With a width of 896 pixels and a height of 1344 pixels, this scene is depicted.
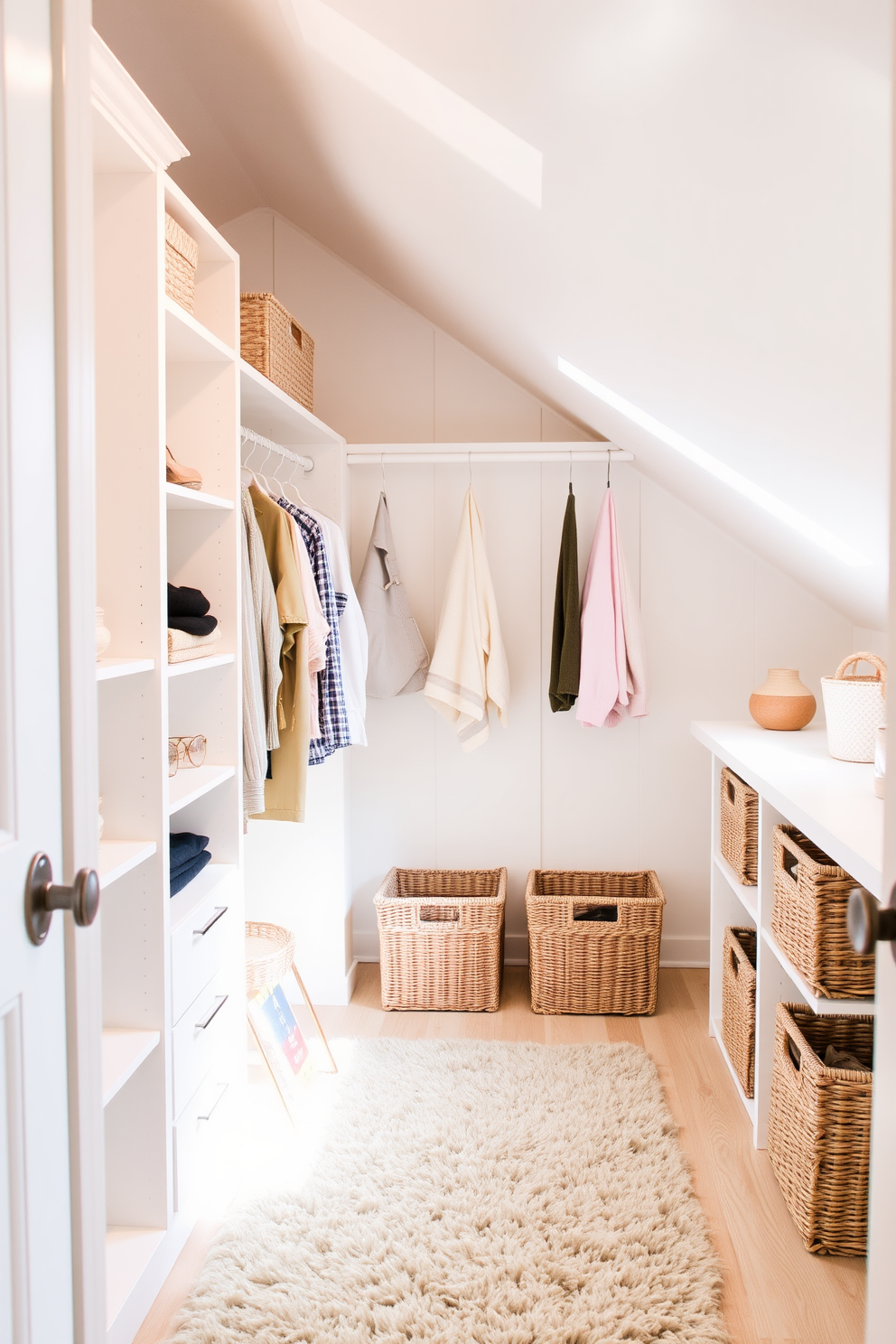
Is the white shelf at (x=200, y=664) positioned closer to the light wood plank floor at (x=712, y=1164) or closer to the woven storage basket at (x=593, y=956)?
the light wood plank floor at (x=712, y=1164)

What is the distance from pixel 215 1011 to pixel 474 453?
1950 mm

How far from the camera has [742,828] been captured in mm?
2365

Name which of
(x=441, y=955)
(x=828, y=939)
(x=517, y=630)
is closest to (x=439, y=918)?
(x=441, y=955)

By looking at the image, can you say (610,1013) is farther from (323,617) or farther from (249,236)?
(249,236)

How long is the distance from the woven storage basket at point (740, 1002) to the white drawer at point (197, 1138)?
1261mm

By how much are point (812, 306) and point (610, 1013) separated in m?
2.40

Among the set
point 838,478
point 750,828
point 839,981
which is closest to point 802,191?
point 838,478

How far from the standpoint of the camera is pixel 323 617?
2.46 m

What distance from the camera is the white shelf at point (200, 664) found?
5.93 ft

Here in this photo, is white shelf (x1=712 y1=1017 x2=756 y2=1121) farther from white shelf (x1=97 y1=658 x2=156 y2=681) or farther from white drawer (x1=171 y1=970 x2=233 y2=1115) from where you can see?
white shelf (x1=97 y1=658 x2=156 y2=681)

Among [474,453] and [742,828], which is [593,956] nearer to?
[742,828]

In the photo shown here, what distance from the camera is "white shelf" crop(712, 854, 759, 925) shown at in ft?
7.44

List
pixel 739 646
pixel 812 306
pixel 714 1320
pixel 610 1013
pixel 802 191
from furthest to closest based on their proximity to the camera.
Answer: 1. pixel 739 646
2. pixel 610 1013
3. pixel 714 1320
4. pixel 812 306
5. pixel 802 191

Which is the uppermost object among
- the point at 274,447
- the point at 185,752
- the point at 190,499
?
the point at 274,447
